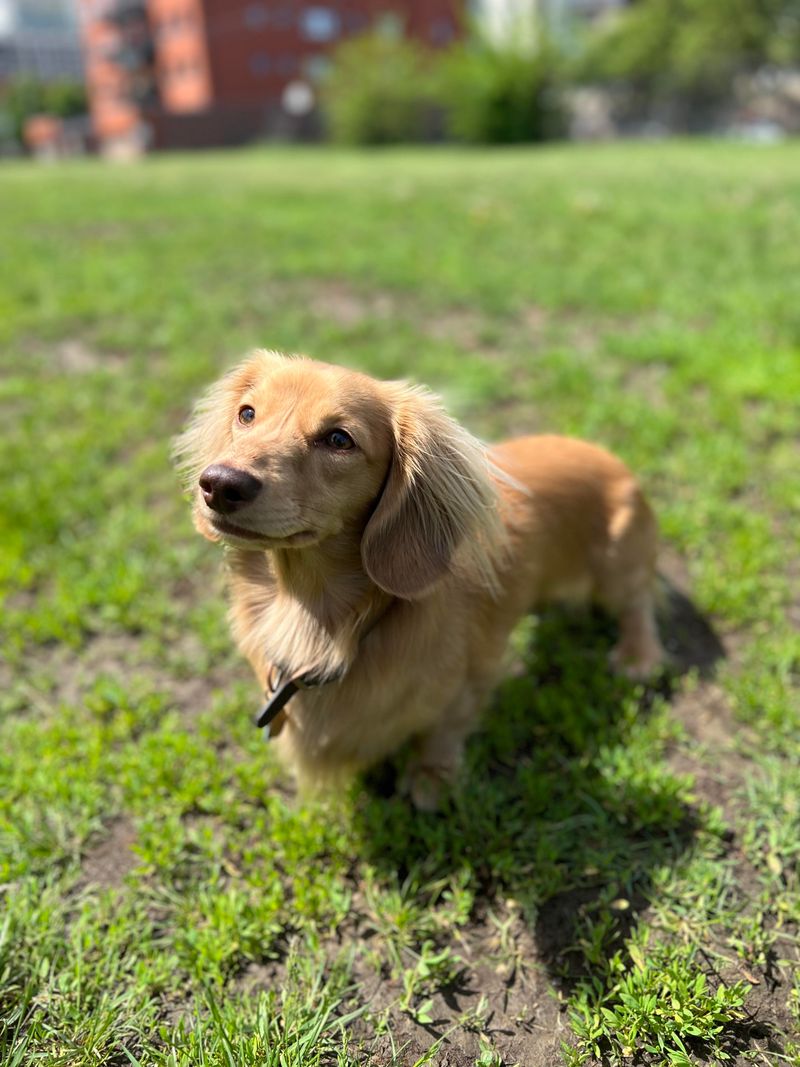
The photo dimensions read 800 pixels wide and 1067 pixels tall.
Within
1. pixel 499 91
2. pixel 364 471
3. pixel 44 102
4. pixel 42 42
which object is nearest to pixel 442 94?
pixel 499 91

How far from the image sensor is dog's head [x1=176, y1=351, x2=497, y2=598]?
1.77 meters

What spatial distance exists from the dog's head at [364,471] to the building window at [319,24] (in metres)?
53.5

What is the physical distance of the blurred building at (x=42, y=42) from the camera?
4906 inches

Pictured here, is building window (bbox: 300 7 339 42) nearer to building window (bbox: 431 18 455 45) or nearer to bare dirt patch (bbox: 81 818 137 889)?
building window (bbox: 431 18 455 45)

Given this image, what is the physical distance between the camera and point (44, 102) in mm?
77812

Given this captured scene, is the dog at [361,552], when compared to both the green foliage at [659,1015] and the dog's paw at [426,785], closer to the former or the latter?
the dog's paw at [426,785]

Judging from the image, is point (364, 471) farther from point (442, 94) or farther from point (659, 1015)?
point (442, 94)

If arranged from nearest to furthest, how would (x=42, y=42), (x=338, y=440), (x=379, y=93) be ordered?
(x=338, y=440) → (x=379, y=93) → (x=42, y=42)

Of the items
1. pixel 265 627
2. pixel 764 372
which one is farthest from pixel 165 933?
pixel 764 372

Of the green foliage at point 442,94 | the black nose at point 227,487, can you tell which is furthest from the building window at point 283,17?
the black nose at point 227,487

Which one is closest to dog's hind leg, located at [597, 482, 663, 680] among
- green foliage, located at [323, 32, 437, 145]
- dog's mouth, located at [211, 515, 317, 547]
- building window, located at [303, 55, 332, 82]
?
dog's mouth, located at [211, 515, 317, 547]

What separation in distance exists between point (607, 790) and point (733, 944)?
538mm

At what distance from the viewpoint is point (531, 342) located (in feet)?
17.2

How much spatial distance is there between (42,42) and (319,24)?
11118 cm
